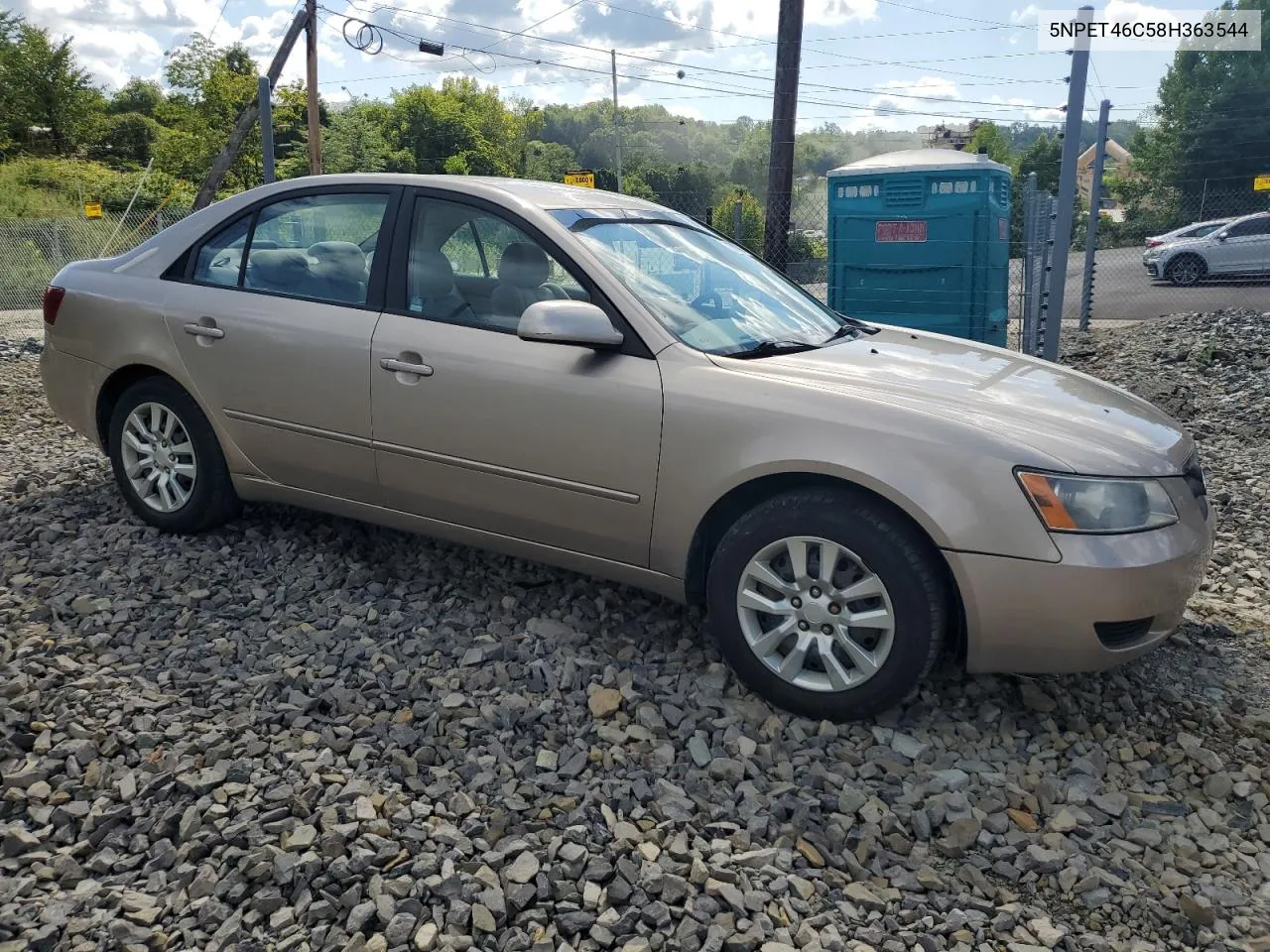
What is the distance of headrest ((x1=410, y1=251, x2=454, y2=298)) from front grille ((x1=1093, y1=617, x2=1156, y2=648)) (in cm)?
255

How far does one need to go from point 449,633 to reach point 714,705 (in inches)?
41.4

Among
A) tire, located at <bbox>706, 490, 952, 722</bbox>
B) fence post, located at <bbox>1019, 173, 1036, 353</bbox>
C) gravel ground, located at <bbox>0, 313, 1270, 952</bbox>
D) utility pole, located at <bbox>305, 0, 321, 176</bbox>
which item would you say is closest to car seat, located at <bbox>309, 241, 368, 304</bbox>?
gravel ground, located at <bbox>0, 313, 1270, 952</bbox>

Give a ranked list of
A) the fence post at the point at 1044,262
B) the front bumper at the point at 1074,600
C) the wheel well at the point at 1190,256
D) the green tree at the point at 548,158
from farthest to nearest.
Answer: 1. the green tree at the point at 548,158
2. the wheel well at the point at 1190,256
3. the fence post at the point at 1044,262
4. the front bumper at the point at 1074,600

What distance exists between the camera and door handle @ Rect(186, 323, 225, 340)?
432 cm

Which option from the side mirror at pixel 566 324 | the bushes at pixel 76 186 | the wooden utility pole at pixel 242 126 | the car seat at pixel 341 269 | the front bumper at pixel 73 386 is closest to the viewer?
the side mirror at pixel 566 324

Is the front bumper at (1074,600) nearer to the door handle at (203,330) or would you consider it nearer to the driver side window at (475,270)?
the driver side window at (475,270)

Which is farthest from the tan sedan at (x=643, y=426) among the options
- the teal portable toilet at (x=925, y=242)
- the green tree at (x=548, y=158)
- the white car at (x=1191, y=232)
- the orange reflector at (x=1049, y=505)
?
the green tree at (x=548, y=158)

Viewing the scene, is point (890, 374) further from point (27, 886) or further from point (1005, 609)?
point (27, 886)

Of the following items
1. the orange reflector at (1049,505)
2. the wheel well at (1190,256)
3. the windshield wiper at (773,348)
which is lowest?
the orange reflector at (1049,505)

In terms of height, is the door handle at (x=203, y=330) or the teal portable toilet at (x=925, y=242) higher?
the teal portable toilet at (x=925, y=242)

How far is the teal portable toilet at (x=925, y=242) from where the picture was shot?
861 centimetres

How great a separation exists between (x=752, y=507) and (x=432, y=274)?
5.22 ft

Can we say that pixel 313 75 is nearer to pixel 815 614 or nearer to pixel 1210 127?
pixel 815 614

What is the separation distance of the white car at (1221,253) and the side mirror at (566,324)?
20.3 m
